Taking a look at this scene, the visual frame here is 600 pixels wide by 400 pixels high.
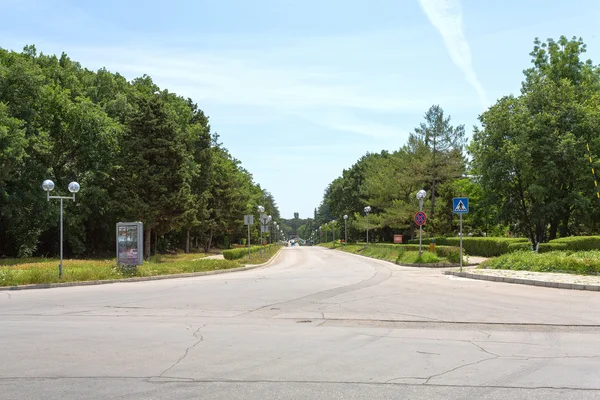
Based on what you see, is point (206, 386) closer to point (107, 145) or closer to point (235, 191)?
point (107, 145)

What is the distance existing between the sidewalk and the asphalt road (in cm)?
211

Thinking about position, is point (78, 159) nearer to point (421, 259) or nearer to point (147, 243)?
point (147, 243)

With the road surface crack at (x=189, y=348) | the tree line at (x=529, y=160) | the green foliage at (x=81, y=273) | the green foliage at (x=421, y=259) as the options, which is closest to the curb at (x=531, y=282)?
the green foliage at (x=421, y=259)

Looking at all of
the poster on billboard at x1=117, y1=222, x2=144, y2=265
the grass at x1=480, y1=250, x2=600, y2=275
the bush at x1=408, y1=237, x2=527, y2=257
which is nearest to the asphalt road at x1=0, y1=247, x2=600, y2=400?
the grass at x1=480, y1=250, x2=600, y2=275

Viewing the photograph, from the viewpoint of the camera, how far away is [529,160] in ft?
131

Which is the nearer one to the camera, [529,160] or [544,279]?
[544,279]

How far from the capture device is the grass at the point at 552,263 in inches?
802

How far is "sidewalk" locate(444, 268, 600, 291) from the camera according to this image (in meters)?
16.9

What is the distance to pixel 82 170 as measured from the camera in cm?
4669

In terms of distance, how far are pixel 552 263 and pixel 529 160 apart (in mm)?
19948

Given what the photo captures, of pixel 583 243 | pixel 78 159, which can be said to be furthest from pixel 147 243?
pixel 583 243

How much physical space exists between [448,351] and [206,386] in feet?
12.4

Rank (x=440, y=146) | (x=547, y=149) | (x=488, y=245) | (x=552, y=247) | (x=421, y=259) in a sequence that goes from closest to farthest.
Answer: (x=552, y=247)
(x=421, y=259)
(x=488, y=245)
(x=547, y=149)
(x=440, y=146)

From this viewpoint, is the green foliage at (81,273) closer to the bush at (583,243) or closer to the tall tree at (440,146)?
the bush at (583,243)
